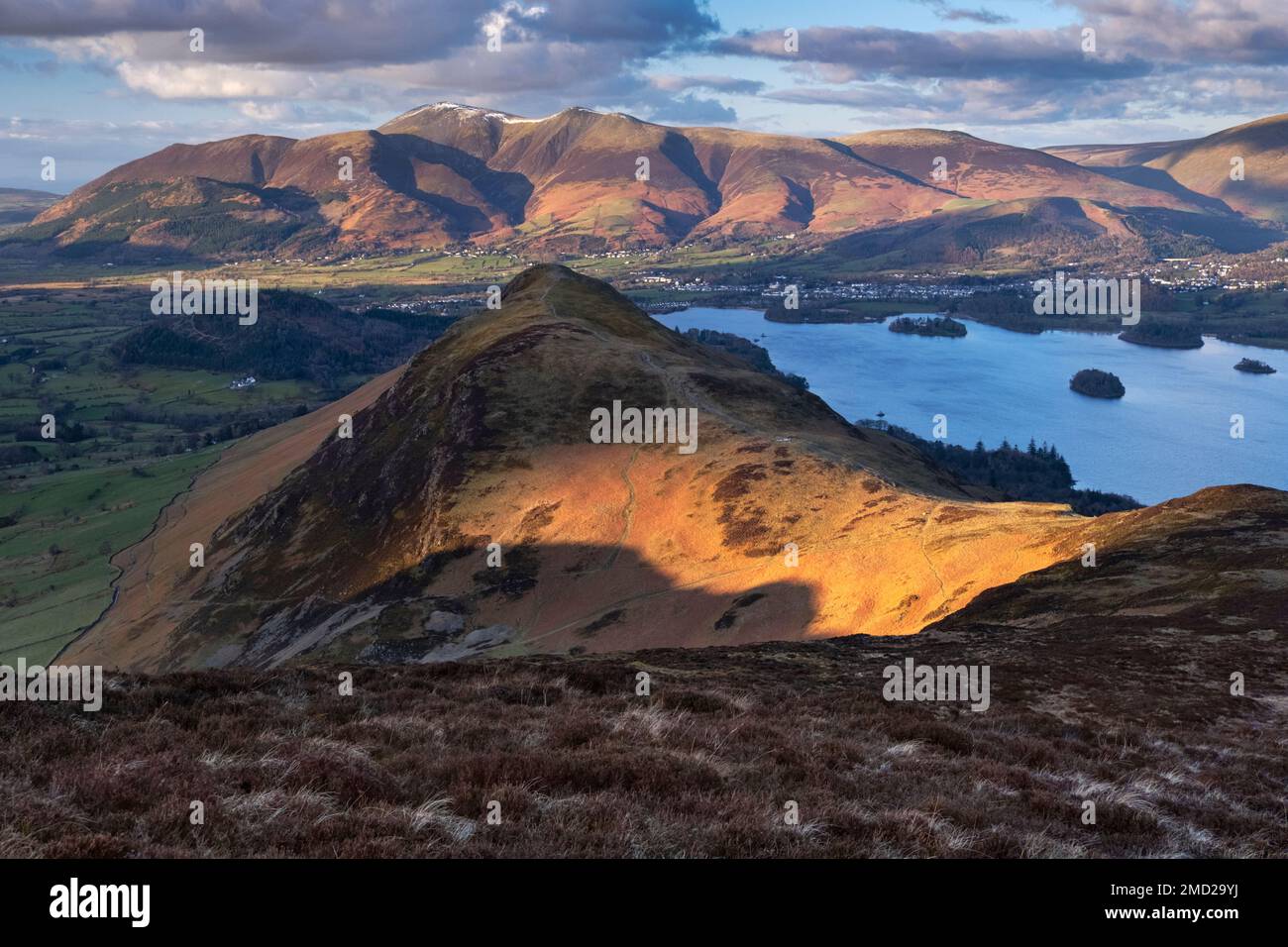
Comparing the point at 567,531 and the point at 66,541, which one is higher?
the point at 567,531

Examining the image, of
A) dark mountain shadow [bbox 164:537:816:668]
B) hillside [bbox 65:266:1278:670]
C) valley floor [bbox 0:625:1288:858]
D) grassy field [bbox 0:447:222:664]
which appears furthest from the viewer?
grassy field [bbox 0:447:222:664]

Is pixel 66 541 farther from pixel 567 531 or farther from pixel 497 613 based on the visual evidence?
pixel 497 613

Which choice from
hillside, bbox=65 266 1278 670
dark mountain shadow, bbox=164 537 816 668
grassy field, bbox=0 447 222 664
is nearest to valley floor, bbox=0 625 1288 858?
hillside, bbox=65 266 1278 670

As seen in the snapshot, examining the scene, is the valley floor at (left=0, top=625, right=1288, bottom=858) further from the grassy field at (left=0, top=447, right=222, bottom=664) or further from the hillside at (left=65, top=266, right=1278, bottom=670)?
the grassy field at (left=0, top=447, right=222, bottom=664)

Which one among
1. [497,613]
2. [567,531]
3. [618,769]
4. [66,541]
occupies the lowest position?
[66,541]

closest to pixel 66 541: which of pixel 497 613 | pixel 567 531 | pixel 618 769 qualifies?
pixel 567 531
